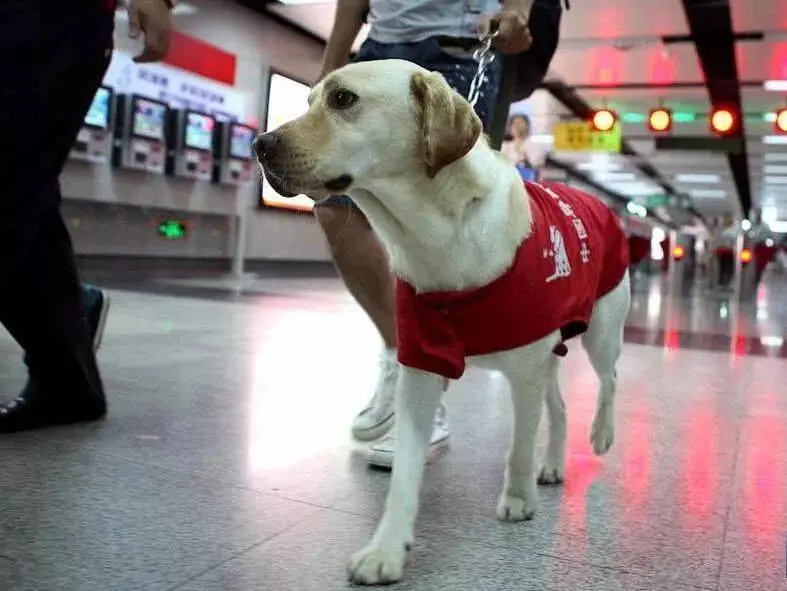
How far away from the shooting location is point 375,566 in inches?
56.7

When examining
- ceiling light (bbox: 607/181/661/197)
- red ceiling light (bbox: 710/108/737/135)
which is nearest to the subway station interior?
red ceiling light (bbox: 710/108/737/135)

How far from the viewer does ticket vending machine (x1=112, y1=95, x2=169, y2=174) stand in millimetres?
8992

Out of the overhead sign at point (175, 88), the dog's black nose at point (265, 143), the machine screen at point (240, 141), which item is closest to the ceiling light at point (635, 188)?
the machine screen at point (240, 141)

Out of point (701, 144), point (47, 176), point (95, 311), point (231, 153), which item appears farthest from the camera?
point (701, 144)

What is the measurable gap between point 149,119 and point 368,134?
8.39 meters

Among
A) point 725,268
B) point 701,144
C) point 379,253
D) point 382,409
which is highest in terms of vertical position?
point 701,144

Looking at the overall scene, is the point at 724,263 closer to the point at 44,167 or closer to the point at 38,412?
the point at 38,412

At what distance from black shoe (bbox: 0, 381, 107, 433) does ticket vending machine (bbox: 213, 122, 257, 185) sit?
8.34 m

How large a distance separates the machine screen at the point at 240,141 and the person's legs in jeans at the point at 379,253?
8.39m

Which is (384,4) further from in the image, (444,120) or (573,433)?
(573,433)

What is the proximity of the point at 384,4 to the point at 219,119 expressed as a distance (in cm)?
850

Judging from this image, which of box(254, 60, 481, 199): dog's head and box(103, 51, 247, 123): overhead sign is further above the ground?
box(103, 51, 247, 123): overhead sign

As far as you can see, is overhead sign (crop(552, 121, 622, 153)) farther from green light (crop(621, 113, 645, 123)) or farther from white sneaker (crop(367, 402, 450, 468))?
white sneaker (crop(367, 402, 450, 468))

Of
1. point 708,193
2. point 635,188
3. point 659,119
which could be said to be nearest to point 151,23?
point 659,119
